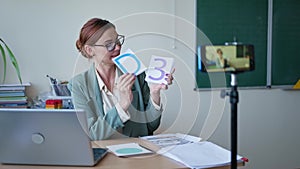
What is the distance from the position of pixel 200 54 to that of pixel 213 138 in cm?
228

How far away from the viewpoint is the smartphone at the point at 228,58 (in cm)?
70

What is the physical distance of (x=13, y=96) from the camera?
2.32 metres

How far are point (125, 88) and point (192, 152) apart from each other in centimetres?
44

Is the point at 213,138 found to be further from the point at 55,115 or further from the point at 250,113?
the point at 55,115

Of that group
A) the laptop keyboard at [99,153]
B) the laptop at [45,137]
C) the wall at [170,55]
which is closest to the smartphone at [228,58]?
the laptop at [45,137]

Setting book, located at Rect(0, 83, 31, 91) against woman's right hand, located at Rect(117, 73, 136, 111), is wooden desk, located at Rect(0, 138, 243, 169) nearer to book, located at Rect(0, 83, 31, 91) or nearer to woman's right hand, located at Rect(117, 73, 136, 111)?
woman's right hand, located at Rect(117, 73, 136, 111)

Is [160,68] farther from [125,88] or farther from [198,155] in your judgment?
[198,155]

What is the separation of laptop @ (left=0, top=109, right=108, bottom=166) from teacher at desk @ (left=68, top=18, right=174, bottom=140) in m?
0.43

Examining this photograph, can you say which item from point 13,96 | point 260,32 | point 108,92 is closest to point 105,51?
point 108,92

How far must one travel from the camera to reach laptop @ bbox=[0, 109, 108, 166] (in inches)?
42.3

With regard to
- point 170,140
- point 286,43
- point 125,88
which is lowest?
point 170,140

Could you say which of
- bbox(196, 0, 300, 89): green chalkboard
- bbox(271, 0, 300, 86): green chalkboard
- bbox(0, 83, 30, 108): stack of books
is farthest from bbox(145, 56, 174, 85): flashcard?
bbox(271, 0, 300, 86): green chalkboard

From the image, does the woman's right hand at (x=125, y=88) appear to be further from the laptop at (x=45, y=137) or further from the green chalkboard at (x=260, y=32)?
the green chalkboard at (x=260, y=32)

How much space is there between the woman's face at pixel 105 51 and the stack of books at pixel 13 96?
809 millimetres
